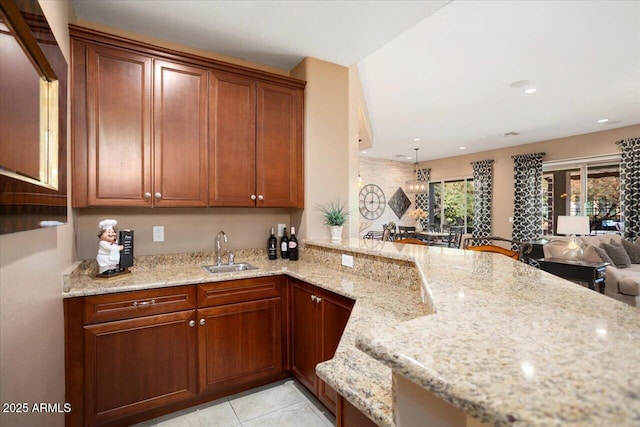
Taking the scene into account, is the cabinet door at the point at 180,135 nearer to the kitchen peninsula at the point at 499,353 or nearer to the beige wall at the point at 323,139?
the beige wall at the point at 323,139

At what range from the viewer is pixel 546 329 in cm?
68

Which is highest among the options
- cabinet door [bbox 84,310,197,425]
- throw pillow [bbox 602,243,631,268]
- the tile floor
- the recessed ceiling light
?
the recessed ceiling light

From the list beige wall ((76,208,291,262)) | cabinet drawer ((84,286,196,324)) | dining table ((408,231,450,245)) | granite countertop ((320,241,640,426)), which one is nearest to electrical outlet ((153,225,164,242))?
beige wall ((76,208,291,262))

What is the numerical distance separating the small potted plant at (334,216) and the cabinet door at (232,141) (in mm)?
668

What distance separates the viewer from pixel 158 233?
2516mm

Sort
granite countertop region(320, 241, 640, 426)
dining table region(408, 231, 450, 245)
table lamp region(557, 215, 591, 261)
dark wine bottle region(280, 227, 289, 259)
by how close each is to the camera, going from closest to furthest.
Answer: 1. granite countertop region(320, 241, 640, 426)
2. dark wine bottle region(280, 227, 289, 259)
3. table lamp region(557, 215, 591, 261)
4. dining table region(408, 231, 450, 245)

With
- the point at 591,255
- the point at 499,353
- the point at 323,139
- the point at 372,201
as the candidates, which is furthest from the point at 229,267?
the point at 372,201

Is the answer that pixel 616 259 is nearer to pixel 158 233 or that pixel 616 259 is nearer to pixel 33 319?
pixel 158 233

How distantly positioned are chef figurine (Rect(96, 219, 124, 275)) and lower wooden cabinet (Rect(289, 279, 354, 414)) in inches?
47.3

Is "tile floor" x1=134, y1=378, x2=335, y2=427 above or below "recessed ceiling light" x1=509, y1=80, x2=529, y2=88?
below

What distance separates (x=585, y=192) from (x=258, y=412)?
7.11 metres

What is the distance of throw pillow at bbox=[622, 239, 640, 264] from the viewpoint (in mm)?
4781

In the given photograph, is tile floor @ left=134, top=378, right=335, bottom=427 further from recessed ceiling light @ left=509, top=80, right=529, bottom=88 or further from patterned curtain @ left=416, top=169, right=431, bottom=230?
patterned curtain @ left=416, top=169, right=431, bottom=230

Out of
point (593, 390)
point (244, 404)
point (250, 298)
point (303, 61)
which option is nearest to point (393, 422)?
point (593, 390)
